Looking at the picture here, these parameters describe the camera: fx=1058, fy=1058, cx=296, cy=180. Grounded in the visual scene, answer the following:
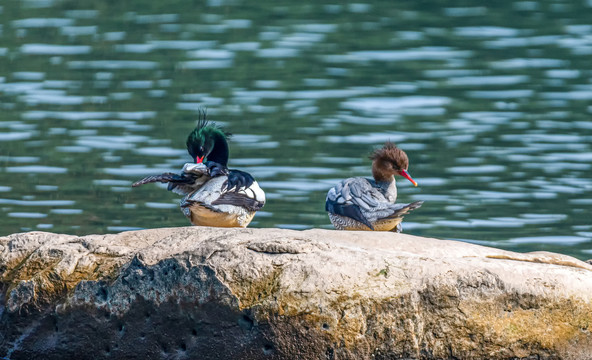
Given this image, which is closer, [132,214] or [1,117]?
[132,214]

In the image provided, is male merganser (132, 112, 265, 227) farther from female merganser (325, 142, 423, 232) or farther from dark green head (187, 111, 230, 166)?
female merganser (325, 142, 423, 232)

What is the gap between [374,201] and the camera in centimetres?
831

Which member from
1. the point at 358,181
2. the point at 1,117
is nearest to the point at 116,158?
the point at 1,117

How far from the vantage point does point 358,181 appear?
872cm

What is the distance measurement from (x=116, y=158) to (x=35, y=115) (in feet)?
8.40

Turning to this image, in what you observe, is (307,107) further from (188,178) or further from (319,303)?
(319,303)

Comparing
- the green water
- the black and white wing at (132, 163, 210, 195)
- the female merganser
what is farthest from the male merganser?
the green water

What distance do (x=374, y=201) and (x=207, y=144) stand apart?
57.6 inches

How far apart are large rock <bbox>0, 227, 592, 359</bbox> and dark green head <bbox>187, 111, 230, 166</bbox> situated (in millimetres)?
2354

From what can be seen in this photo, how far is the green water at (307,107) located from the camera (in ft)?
36.8

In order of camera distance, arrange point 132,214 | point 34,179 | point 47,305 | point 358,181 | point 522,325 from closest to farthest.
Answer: point 522,325 < point 47,305 < point 358,181 < point 132,214 < point 34,179

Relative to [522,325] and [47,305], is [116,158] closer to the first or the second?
[47,305]

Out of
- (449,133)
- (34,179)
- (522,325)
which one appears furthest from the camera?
(449,133)

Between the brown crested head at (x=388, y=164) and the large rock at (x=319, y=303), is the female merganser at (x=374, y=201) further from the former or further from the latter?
the large rock at (x=319, y=303)
